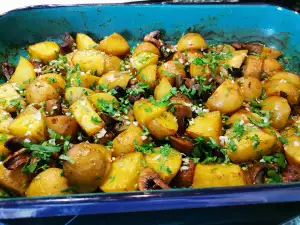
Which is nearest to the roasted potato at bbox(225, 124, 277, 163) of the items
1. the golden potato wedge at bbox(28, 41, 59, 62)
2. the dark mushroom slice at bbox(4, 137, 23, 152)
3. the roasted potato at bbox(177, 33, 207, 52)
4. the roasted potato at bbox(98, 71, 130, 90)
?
the roasted potato at bbox(98, 71, 130, 90)

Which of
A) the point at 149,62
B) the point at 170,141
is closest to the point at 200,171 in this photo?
the point at 170,141

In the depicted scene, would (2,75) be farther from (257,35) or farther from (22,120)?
(257,35)

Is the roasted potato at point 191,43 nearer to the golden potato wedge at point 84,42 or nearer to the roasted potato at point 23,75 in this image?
the golden potato wedge at point 84,42

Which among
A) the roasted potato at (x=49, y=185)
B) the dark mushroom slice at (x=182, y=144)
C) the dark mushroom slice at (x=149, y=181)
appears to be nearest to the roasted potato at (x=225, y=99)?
the dark mushroom slice at (x=182, y=144)

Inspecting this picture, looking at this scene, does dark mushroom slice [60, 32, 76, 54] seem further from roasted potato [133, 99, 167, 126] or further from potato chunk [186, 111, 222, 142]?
potato chunk [186, 111, 222, 142]

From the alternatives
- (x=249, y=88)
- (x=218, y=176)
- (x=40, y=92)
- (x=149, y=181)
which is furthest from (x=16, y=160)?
(x=249, y=88)

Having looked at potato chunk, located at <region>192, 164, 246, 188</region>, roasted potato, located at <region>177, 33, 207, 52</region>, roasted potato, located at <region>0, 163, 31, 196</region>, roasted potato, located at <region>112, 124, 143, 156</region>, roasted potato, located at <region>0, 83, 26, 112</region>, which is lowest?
roasted potato, located at <region>0, 163, 31, 196</region>
